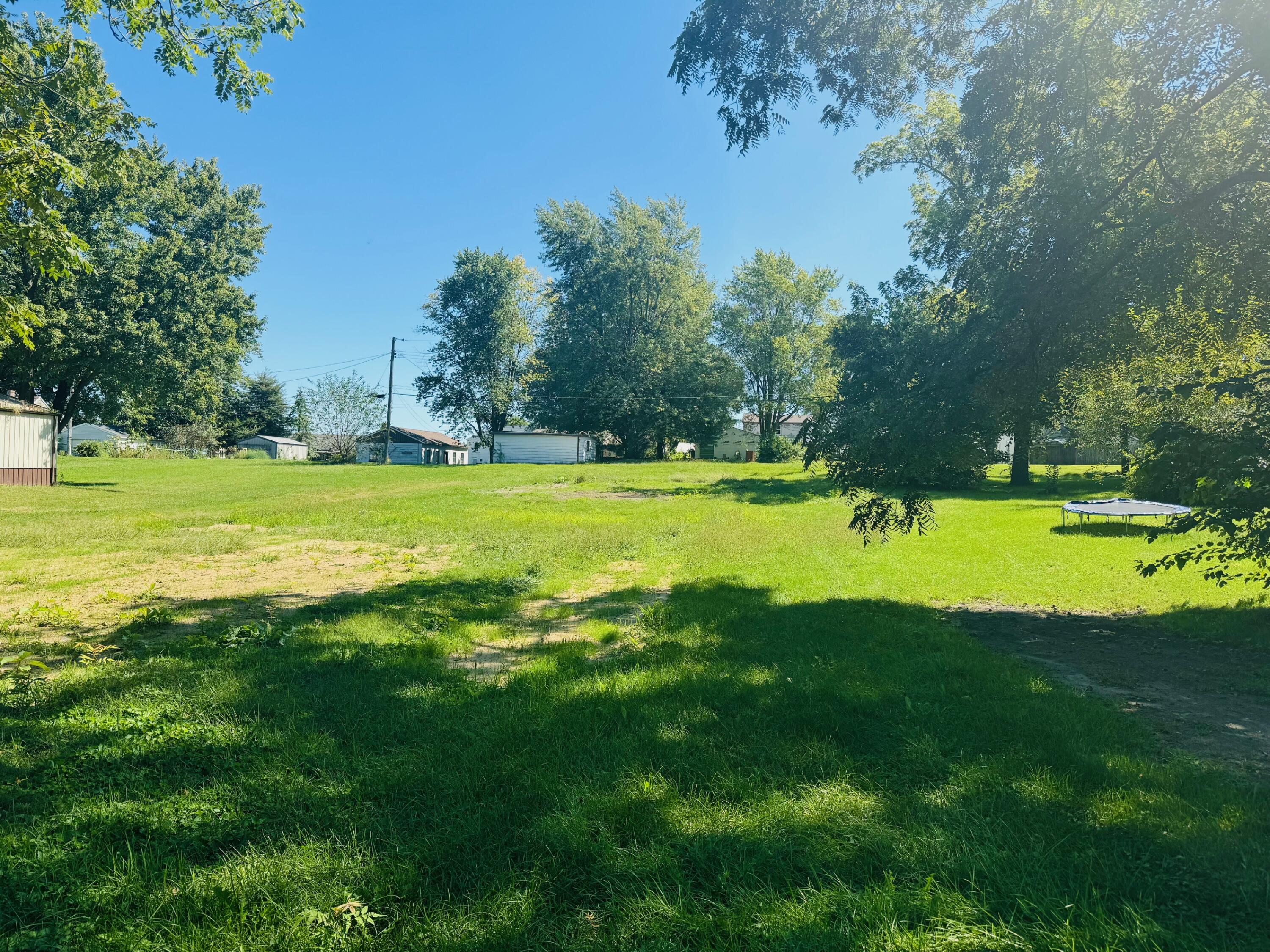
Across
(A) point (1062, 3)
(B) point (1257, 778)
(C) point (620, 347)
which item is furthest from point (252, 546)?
(C) point (620, 347)

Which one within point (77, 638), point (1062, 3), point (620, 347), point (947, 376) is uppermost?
point (620, 347)

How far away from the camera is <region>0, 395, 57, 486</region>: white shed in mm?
20766

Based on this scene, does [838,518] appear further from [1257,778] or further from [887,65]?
[1257,778]

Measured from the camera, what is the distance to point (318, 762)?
3.37 meters

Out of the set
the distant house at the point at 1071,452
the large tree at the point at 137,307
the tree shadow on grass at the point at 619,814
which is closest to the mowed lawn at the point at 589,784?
the tree shadow on grass at the point at 619,814

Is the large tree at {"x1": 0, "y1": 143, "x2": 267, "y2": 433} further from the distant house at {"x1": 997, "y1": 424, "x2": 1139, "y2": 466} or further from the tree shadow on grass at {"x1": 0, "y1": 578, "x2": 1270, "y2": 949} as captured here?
the distant house at {"x1": 997, "y1": 424, "x2": 1139, "y2": 466}

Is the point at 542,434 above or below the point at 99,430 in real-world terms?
above

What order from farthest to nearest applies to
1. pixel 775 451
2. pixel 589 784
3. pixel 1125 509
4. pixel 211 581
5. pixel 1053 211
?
pixel 775 451 → pixel 1125 509 → pixel 211 581 → pixel 1053 211 → pixel 589 784

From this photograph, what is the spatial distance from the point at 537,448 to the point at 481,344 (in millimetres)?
10800

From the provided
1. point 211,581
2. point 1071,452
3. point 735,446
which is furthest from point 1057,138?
point 735,446

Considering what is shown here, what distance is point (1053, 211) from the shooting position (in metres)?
6.47

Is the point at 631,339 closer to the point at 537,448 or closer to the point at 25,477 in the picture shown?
the point at 537,448

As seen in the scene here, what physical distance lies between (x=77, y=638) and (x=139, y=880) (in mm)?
4344

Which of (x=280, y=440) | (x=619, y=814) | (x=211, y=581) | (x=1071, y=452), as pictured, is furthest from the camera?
(x=280, y=440)
